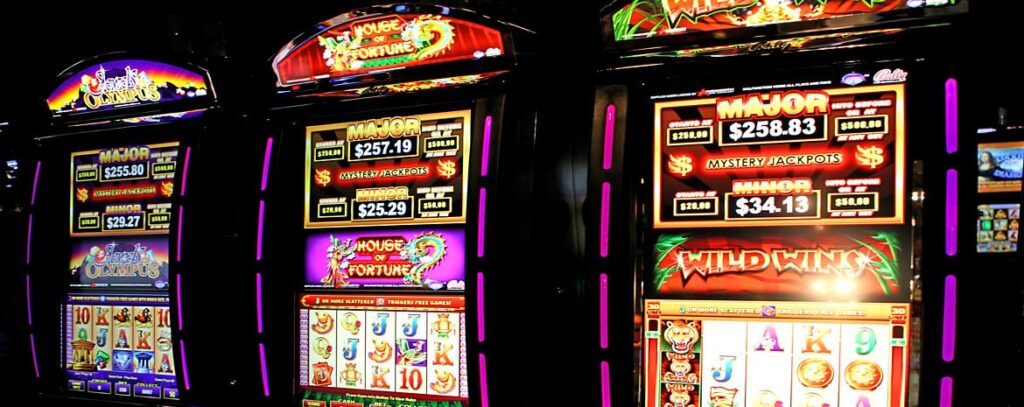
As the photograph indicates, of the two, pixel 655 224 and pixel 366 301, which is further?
pixel 366 301

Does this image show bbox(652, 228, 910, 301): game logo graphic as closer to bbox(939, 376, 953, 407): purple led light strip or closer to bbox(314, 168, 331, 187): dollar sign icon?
bbox(939, 376, 953, 407): purple led light strip

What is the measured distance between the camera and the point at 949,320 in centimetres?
254

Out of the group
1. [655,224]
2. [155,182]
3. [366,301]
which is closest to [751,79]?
[655,224]

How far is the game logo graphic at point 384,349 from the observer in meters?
3.47

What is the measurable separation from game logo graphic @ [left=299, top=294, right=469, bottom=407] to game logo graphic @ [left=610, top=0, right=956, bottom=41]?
134 centimetres

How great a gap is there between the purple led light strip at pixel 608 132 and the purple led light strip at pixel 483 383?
37.1 inches

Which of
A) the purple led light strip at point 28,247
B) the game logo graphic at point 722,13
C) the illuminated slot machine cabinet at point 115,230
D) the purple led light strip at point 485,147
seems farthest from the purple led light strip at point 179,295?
the game logo graphic at point 722,13

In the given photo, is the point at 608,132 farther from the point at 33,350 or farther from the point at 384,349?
the point at 33,350

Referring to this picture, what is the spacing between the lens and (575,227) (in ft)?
12.9

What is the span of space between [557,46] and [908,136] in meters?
1.67

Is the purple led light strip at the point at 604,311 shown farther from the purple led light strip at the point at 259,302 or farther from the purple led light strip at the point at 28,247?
the purple led light strip at the point at 28,247

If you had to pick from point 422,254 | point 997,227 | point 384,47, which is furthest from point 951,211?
point 997,227

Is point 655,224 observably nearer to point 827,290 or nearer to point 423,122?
point 827,290

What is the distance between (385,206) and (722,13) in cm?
165
